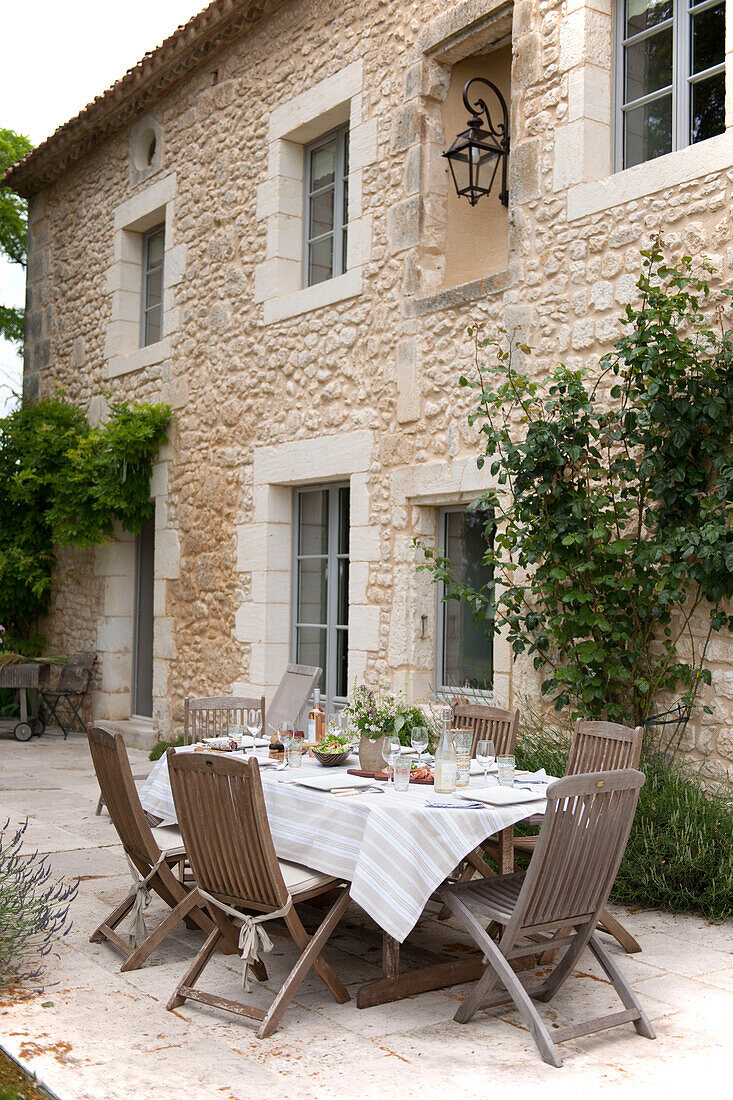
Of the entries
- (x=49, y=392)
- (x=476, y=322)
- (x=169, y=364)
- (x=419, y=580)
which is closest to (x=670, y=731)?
(x=419, y=580)

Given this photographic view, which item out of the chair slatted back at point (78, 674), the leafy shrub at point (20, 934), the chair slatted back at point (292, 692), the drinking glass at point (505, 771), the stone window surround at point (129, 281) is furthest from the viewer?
Result: the chair slatted back at point (78, 674)

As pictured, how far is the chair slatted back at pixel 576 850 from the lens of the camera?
2.80 meters

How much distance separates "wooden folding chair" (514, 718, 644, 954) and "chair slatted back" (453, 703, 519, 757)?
1.36 ft

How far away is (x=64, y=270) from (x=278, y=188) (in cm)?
418

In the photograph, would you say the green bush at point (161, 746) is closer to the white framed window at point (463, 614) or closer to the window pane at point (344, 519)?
the window pane at point (344, 519)

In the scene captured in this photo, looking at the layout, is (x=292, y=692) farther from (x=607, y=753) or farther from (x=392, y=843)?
(x=392, y=843)

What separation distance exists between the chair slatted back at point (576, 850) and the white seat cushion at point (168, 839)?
4.30ft

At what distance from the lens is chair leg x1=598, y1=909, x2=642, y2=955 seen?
3.64m

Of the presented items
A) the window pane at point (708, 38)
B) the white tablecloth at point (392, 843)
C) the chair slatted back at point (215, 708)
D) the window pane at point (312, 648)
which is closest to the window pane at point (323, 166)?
the window pane at point (708, 38)

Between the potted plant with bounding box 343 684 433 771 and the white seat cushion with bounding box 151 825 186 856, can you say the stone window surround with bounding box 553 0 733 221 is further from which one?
the white seat cushion with bounding box 151 825 186 856

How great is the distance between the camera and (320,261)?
760 cm

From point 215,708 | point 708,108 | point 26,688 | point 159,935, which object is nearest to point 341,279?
point 708,108

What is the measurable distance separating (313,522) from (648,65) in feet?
12.0

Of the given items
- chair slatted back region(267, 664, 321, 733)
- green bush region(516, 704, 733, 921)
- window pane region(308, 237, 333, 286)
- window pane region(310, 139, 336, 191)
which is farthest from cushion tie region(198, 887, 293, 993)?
window pane region(310, 139, 336, 191)
